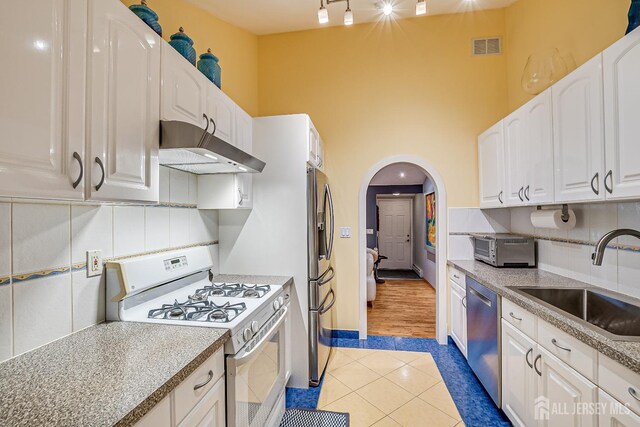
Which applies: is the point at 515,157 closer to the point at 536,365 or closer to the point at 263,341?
the point at 536,365

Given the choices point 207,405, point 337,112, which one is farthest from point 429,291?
point 207,405

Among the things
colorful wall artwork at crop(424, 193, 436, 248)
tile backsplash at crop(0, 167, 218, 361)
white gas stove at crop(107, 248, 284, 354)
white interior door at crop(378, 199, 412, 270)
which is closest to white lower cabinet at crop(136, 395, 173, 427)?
white gas stove at crop(107, 248, 284, 354)

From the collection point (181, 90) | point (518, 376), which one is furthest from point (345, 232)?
point (181, 90)

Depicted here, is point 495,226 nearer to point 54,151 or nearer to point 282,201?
point 282,201

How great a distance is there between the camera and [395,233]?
24.3ft

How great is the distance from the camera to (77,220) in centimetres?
126

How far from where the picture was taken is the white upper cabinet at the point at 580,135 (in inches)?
57.1

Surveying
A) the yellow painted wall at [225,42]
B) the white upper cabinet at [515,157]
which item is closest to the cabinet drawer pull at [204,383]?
the yellow painted wall at [225,42]

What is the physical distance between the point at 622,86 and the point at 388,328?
9.42ft

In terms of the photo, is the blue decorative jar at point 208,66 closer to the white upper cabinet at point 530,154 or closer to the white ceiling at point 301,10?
the white ceiling at point 301,10

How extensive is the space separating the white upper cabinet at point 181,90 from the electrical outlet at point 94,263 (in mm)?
708

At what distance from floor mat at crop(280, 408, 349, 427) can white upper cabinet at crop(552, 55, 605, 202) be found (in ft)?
6.49

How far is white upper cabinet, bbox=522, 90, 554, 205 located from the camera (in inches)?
73.0

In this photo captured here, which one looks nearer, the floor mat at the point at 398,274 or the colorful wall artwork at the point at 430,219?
the colorful wall artwork at the point at 430,219
